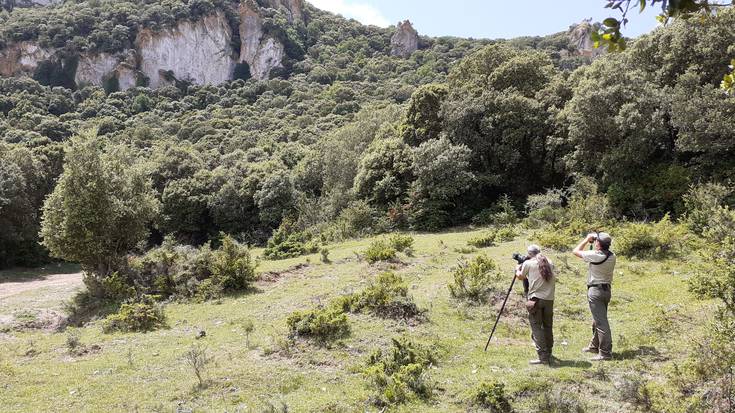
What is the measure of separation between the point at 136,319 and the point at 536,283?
10.2 meters

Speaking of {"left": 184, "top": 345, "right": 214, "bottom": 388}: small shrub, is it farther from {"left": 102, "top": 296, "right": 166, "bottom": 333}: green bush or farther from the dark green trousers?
the dark green trousers

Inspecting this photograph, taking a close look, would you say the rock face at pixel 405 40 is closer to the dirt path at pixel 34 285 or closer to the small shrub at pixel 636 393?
the dirt path at pixel 34 285

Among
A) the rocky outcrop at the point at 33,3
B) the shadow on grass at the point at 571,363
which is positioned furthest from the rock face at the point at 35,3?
the shadow on grass at the point at 571,363

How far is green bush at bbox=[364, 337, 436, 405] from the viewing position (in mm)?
6551

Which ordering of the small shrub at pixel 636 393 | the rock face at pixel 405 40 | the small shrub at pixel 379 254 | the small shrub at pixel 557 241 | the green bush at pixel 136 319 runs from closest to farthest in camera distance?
the small shrub at pixel 636 393
the green bush at pixel 136 319
the small shrub at pixel 557 241
the small shrub at pixel 379 254
the rock face at pixel 405 40

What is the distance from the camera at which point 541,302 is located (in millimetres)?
7352

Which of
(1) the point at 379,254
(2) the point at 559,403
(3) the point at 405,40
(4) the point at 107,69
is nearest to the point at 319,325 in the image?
(2) the point at 559,403

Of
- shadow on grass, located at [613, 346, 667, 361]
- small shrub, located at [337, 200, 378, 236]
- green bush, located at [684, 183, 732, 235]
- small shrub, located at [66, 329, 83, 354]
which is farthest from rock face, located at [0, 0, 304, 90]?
shadow on grass, located at [613, 346, 667, 361]

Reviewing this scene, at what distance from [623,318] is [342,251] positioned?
12758 millimetres

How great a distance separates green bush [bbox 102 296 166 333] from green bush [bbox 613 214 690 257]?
45.1 feet

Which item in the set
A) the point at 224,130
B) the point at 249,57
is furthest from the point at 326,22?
the point at 224,130

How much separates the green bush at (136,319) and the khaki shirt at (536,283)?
959 centimetres

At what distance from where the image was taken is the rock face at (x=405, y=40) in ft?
432

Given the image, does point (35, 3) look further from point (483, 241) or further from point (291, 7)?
point (483, 241)
